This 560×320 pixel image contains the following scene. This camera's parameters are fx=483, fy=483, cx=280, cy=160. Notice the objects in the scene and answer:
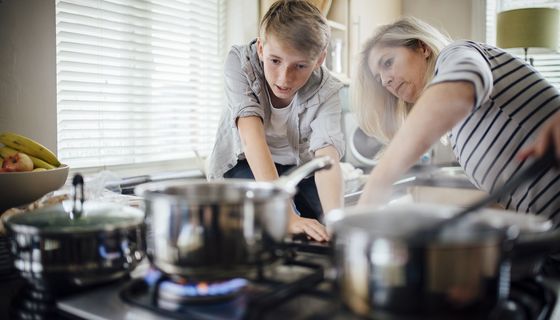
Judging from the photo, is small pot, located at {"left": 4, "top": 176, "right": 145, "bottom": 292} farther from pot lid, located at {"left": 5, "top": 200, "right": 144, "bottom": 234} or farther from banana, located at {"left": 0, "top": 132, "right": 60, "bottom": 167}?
banana, located at {"left": 0, "top": 132, "right": 60, "bottom": 167}

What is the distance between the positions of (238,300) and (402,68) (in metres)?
0.97

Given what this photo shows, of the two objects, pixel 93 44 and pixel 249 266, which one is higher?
pixel 93 44

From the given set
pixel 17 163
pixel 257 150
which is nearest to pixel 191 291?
pixel 17 163

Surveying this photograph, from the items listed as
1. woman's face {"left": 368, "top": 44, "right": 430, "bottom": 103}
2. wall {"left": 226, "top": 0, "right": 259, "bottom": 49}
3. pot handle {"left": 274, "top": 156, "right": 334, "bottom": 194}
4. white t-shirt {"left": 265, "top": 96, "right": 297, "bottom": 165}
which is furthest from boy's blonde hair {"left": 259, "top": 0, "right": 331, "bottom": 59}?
wall {"left": 226, "top": 0, "right": 259, "bottom": 49}

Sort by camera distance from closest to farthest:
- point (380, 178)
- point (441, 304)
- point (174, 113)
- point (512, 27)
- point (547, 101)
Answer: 1. point (441, 304)
2. point (380, 178)
3. point (547, 101)
4. point (174, 113)
5. point (512, 27)

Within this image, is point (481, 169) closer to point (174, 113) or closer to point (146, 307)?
point (146, 307)

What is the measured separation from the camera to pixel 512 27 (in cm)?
286

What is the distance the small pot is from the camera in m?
0.57

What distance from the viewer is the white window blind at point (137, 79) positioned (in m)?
1.92

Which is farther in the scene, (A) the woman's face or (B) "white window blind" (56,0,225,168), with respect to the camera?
(B) "white window blind" (56,0,225,168)

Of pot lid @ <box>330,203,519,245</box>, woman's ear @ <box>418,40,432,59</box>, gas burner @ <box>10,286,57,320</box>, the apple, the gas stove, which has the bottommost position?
gas burner @ <box>10,286,57,320</box>

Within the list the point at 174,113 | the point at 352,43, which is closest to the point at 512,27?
the point at 352,43

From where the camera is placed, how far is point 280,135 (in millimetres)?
1666

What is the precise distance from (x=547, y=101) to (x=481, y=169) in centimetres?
18
